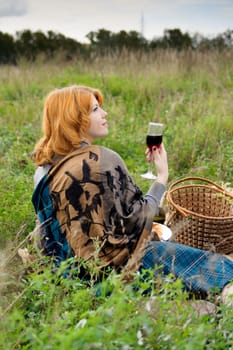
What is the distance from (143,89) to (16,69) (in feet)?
11.5

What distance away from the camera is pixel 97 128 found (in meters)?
3.41

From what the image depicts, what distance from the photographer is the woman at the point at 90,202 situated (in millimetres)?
3213

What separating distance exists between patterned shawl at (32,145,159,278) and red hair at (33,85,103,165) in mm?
74

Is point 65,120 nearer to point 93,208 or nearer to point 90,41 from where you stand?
point 93,208

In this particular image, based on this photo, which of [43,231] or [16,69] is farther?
[16,69]

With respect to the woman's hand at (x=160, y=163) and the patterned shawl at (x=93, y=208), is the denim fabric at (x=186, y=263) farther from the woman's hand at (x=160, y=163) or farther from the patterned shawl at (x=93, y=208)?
the woman's hand at (x=160, y=163)

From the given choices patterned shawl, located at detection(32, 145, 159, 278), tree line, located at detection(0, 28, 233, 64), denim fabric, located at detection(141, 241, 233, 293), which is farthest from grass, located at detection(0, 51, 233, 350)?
tree line, located at detection(0, 28, 233, 64)

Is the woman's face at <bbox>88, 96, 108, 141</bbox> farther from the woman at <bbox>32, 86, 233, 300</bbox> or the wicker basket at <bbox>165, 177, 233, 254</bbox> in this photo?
the wicker basket at <bbox>165, 177, 233, 254</bbox>

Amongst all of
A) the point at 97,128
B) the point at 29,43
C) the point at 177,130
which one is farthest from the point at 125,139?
the point at 29,43

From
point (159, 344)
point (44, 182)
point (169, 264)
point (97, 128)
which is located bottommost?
point (169, 264)

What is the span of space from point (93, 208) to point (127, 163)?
8.79 feet

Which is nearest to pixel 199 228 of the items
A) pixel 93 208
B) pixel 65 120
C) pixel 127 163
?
pixel 93 208

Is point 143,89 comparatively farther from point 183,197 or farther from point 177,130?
point 183,197

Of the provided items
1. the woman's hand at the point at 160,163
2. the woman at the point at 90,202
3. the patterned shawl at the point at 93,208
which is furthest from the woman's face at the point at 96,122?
the woman's hand at the point at 160,163
